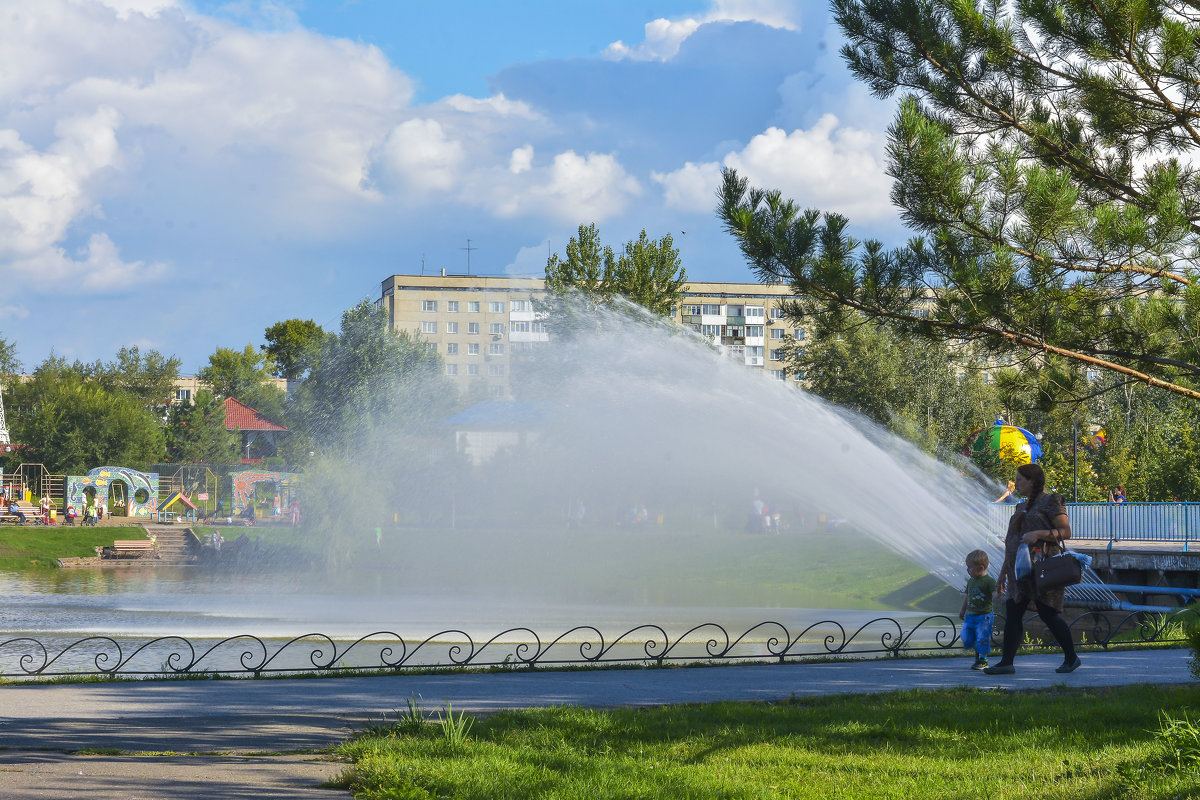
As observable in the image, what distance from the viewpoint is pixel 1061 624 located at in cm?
1007

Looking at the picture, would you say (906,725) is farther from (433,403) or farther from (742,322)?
(742,322)

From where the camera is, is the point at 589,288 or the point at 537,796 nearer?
the point at 537,796

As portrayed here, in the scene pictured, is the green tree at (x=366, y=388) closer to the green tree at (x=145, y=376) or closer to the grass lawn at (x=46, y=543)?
the grass lawn at (x=46, y=543)

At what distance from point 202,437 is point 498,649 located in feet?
211

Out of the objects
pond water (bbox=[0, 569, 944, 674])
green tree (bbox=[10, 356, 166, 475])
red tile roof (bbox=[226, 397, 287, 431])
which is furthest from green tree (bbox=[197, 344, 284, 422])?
pond water (bbox=[0, 569, 944, 674])

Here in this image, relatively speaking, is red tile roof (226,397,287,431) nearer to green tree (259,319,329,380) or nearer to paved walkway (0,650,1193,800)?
green tree (259,319,329,380)

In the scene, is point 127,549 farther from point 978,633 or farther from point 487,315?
point 487,315

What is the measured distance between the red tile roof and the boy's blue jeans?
81508 mm

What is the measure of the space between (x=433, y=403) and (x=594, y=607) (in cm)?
2095

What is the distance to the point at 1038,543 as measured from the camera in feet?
32.5

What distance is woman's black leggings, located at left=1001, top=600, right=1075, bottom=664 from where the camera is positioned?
10039 mm

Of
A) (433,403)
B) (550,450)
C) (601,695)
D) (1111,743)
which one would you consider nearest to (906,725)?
(1111,743)

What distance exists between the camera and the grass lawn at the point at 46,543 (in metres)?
40.4

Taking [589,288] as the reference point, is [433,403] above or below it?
below
